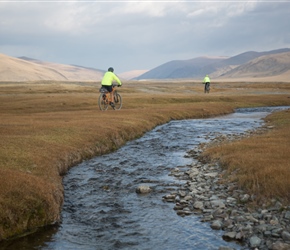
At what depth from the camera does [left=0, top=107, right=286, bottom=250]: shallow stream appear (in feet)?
35.0

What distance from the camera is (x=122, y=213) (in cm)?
1294

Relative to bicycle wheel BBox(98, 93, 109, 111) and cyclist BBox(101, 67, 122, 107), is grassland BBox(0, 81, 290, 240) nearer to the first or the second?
cyclist BBox(101, 67, 122, 107)

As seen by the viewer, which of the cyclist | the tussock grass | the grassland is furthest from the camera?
the cyclist

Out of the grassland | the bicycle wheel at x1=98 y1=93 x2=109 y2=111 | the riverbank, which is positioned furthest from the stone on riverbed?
the bicycle wheel at x1=98 y1=93 x2=109 y2=111

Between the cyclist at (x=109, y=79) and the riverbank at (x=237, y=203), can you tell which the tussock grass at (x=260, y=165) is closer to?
the riverbank at (x=237, y=203)

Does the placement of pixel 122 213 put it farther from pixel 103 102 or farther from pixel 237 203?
pixel 103 102

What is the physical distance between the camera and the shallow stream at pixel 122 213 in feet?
35.0

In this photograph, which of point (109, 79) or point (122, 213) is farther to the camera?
point (109, 79)

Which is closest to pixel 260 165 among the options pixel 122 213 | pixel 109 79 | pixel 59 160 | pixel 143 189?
pixel 143 189

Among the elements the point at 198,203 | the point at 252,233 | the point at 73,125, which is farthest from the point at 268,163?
the point at 73,125

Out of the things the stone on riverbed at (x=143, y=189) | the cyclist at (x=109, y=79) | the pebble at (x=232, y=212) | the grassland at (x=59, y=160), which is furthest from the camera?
the cyclist at (x=109, y=79)

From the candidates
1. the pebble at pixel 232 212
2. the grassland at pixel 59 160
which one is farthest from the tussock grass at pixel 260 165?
the pebble at pixel 232 212

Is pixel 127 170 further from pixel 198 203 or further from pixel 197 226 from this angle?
pixel 197 226

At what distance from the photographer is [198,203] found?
13359 mm
